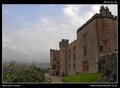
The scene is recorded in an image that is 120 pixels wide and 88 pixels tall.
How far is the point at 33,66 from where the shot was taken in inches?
135

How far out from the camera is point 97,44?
25.8 ft

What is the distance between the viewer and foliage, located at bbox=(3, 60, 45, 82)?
2.82 m

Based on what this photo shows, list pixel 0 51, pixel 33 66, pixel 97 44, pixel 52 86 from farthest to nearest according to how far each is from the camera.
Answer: pixel 97 44, pixel 33 66, pixel 0 51, pixel 52 86

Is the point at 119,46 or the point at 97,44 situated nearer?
the point at 119,46

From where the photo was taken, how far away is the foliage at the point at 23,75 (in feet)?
9.26

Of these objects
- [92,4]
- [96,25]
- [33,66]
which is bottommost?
[33,66]

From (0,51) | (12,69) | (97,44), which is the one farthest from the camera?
(97,44)

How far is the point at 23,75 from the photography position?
299cm

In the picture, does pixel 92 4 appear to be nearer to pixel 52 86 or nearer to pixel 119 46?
pixel 119 46
